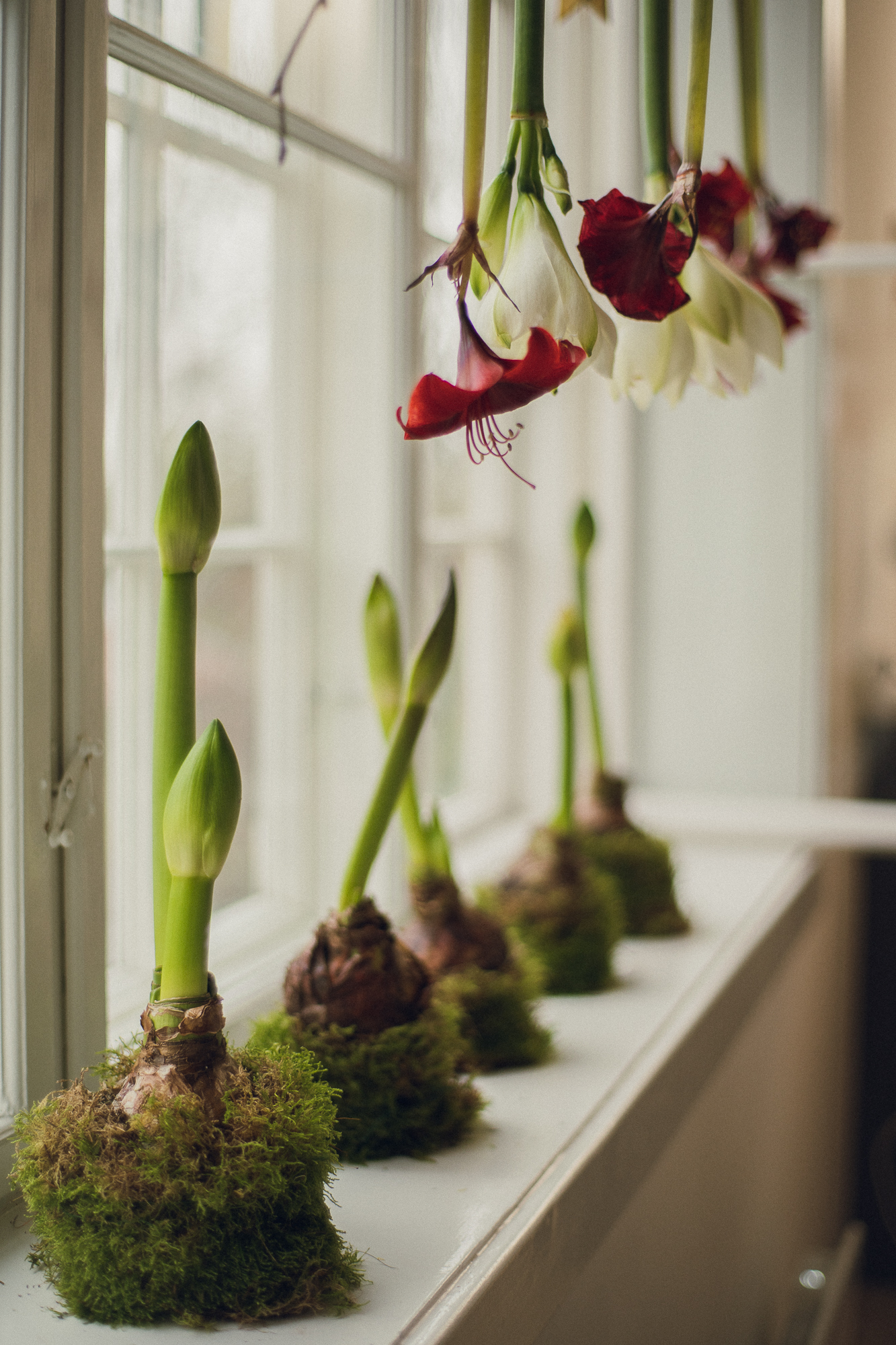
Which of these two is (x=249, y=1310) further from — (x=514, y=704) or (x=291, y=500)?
(x=514, y=704)

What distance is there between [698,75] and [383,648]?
45 cm

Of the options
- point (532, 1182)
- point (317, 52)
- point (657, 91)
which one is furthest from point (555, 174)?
point (317, 52)

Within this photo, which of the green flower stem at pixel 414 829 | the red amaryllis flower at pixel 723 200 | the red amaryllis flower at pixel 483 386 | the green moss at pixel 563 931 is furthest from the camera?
the green moss at pixel 563 931

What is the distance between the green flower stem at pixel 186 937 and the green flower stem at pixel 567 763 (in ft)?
2.29

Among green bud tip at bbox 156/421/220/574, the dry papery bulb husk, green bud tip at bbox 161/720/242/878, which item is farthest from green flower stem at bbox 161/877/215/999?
the dry papery bulb husk

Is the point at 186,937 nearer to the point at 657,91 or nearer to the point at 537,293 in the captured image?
the point at 537,293

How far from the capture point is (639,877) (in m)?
1.52

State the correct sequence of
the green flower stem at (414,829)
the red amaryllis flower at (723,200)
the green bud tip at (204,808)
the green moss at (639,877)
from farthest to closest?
the green moss at (639,877) < the green flower stem at (414,829) < the red amaryllis flower at (723,200) < the green bud tip at (204,808)

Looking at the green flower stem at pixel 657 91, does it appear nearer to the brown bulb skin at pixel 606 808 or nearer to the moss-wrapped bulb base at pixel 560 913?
the moss-wrapped bulb base at pixel 560 913

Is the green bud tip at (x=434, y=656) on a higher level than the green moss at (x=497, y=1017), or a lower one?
higher

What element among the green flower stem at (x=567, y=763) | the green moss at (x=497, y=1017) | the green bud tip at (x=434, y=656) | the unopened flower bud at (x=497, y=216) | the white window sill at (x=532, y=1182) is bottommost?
the white window sill at (x=532, y=1182)

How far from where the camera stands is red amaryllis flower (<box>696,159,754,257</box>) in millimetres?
825

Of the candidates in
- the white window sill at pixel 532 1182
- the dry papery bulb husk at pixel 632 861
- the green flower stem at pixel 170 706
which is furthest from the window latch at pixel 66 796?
the dry papery bulb husk at pixel 632 861

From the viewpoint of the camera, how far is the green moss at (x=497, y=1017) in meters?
1.08
